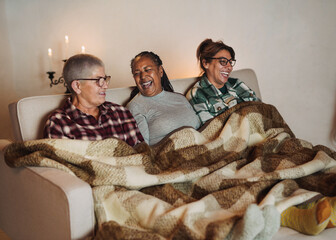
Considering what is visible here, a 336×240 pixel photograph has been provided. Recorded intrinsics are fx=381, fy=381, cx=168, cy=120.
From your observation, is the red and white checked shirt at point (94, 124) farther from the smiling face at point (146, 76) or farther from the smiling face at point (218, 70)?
the smiling face at point (218, 70)

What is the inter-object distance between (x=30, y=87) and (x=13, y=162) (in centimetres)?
224

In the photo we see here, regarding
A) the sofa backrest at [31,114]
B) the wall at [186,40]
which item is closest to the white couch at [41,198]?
the sofa backrest at [31,114]

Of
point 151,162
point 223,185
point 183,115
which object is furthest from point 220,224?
point 183,115

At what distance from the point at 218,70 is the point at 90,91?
99 centimetres

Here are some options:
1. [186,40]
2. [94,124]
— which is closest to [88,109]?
[94,124]

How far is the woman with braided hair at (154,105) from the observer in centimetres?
214

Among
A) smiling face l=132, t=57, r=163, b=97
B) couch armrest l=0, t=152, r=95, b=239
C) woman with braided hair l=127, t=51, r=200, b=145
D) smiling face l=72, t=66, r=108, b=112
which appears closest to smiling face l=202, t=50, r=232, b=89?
woman with braided hair l=127, t=51, r=200, b=145

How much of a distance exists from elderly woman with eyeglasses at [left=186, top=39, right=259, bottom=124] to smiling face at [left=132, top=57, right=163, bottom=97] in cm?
29

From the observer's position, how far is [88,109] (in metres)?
1.96

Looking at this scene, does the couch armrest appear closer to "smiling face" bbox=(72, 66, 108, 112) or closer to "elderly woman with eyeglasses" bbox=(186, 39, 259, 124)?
"smiling face" bbox=(72, 66, 108, 112)

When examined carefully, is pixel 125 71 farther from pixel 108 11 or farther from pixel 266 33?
pixel 266 33

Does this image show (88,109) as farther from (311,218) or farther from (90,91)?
(311,218)

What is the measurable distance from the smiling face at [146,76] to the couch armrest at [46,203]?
871mm

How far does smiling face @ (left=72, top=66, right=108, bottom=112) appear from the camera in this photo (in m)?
1.91
